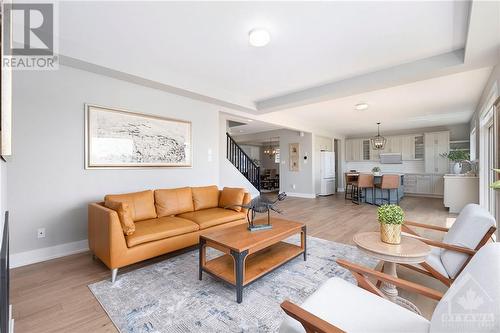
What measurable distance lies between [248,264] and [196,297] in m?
0.57

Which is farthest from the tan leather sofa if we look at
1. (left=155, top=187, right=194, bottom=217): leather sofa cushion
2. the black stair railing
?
the black stair railing

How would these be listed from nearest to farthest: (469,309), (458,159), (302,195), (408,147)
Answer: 1. (469,309)
2. (458,159)
3. (302,195)
4. (408,147)

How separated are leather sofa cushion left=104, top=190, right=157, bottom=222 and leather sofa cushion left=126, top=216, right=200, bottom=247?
4.3 inches

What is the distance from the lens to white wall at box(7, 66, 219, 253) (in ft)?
8.49

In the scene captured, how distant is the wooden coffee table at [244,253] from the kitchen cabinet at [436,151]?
7.99 m

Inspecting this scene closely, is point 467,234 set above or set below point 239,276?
above

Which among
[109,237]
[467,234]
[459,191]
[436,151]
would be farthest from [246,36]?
[436,151]

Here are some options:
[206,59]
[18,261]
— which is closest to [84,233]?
[18,261]

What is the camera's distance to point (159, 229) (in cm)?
259

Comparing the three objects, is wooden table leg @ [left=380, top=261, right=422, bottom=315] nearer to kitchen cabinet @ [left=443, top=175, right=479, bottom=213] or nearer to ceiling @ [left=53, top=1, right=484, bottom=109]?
ceiling @ [left=53, top=1, right=484, bottom=109]

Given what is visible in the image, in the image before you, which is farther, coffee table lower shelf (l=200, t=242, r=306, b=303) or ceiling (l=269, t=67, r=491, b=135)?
ceiling (l=269, t=67, r=491, b=135)

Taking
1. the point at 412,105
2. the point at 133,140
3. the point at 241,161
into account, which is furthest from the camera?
the point at 241,161

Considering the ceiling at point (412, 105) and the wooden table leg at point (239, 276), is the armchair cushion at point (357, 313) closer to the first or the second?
the wooden table leg at point (239, 276)

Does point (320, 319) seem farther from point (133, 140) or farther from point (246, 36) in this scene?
point (133, 140)
